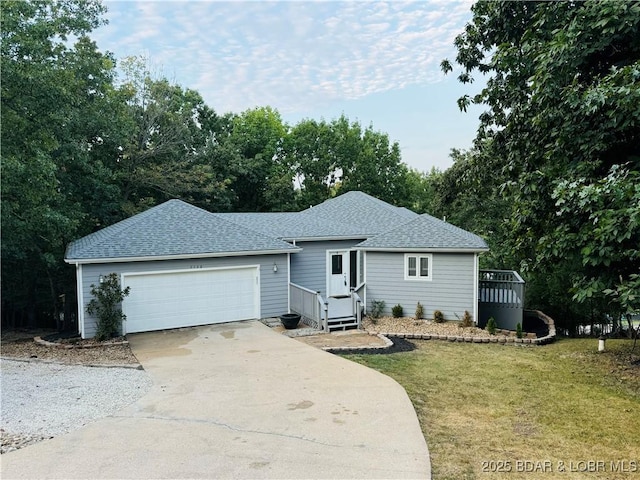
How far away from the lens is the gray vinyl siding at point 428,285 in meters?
13.6

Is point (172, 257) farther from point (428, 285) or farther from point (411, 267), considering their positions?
point (428, 285)

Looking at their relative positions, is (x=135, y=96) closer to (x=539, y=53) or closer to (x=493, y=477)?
(x=539, y=53)

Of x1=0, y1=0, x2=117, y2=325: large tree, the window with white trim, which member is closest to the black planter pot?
the window with white trim

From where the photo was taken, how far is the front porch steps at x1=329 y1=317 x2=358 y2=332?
41.5 ft

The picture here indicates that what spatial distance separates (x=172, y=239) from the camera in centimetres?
1305

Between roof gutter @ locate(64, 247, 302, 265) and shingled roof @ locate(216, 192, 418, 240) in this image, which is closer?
roof gutter @ locate(64, 247, 302, 265)

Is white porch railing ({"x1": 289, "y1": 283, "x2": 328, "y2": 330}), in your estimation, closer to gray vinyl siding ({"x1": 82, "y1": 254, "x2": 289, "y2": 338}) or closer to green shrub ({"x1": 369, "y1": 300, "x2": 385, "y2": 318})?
gray vinyl siding ({"x1": 82, "y1": 254, "x2": 289, "y2": 338})

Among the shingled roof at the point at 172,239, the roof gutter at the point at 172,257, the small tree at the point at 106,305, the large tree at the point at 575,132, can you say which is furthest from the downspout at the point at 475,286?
the small tree at the point at 106,305

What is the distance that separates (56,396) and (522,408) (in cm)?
739

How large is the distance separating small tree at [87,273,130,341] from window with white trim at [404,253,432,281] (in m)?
8.76

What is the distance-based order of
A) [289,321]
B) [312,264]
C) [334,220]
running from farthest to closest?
1. [334,220]
2. [312,264]
3. [289,321]

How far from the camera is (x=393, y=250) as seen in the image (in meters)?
14.3

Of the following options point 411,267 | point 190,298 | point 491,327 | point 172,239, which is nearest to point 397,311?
point 411,267

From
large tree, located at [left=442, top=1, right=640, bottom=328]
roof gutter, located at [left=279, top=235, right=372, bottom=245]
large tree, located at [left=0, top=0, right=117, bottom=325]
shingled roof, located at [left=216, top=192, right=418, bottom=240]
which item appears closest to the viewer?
large tree, located at [left=442, top=1, right=640, bottom=328]
